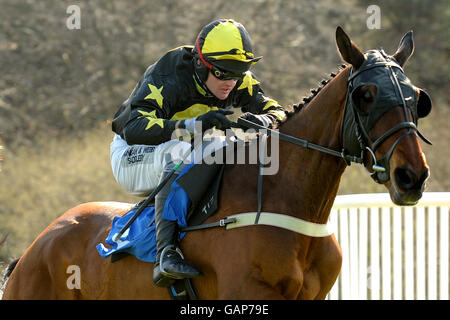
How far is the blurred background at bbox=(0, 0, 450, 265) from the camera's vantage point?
39.4 ft

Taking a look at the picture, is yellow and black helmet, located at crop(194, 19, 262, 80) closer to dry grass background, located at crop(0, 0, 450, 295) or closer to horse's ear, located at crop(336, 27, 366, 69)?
horse's ear, located at crop(336, 27, 366, 69)

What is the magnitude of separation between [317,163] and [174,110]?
117 cm

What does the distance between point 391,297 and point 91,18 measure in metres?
9.77

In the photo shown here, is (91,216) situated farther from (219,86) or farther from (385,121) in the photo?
(385,121)

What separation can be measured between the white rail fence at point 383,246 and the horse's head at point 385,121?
3.11 m

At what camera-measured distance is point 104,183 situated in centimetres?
1188

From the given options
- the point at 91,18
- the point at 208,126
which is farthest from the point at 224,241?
A: the point at 91,18

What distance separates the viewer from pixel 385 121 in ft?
10.7

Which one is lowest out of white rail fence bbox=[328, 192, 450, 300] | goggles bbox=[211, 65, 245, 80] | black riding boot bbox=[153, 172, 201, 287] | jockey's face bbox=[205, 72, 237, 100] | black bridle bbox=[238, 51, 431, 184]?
white rail fence bbox=[328, 192, 450, 300]

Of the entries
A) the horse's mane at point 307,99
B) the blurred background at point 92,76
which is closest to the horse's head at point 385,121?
the horse's mane at point 307,99

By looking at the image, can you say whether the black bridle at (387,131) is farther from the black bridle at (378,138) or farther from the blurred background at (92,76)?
the blurred background at (92,76)

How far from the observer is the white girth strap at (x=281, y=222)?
3.60 m

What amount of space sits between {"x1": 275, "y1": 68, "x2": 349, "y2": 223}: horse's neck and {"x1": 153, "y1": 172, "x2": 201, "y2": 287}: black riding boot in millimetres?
652

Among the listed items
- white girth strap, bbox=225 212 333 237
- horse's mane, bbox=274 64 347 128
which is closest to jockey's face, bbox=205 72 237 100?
horse's mane, bbox=274 64 347 128
